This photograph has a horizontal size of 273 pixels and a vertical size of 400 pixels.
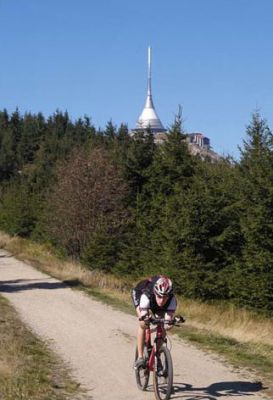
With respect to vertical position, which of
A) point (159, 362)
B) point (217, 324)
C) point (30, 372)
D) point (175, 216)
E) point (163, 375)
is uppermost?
point (175, 216)

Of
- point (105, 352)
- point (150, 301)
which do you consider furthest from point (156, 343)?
point (105, 352)

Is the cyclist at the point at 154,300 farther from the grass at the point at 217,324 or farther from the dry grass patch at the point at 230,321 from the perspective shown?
the dry grass patch at the point at 230,321

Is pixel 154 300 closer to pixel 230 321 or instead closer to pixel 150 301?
pixel 150 301

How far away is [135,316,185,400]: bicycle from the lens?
8.15 m

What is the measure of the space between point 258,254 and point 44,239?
33053 millimetres

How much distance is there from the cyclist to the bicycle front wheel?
1.25 feet

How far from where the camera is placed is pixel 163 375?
8.24 m

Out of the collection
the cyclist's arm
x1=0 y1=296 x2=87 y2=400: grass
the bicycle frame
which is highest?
the cyclist's arm

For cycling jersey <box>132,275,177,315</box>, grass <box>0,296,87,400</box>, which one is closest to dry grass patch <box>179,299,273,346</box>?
grass <box>0,296,87,400</box>

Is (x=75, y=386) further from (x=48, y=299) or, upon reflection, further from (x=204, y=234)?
(x=204, y=234)

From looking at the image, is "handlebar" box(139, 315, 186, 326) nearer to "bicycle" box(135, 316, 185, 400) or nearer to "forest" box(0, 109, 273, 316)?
"bicycle" box(135, 316, 185, 400)

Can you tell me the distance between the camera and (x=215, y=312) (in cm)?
2062

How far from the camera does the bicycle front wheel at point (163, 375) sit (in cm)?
806

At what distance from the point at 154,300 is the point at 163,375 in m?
1.00
